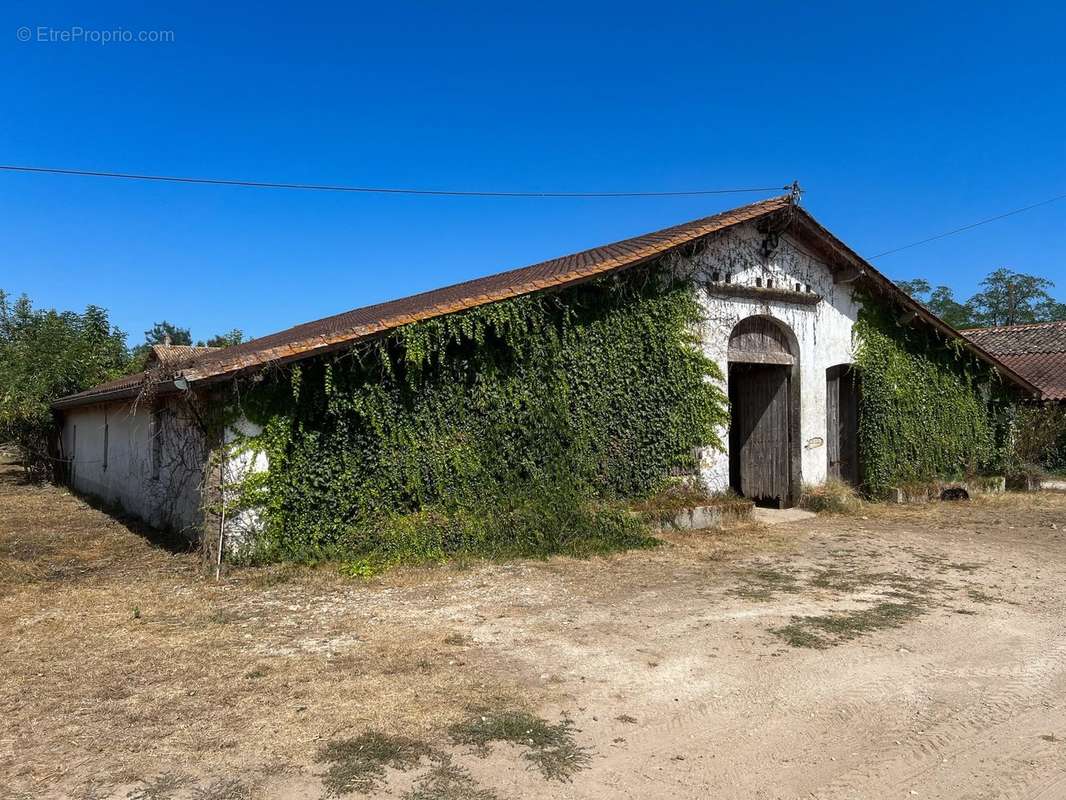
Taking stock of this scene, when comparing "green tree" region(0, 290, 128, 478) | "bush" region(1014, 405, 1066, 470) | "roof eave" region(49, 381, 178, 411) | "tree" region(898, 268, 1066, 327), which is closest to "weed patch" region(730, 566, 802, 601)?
"roof eave" region(49, 381, 178, 411)

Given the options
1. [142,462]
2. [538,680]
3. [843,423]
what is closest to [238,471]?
[538,680]

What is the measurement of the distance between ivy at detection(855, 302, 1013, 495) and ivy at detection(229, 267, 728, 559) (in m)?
4.72

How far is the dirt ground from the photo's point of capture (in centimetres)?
368

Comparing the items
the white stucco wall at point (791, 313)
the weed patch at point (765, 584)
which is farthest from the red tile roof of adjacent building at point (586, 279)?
the weed patch at point (765, 584)

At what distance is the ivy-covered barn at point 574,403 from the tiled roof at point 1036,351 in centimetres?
568

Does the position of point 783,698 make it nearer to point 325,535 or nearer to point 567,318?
point 325,535

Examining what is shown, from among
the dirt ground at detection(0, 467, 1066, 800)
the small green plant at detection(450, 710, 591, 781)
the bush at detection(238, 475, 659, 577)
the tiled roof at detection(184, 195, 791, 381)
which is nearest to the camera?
the dirt ground at detection(0, 467, 1066, 800)

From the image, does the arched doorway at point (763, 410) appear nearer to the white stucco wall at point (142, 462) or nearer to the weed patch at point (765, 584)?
the weed patch at point (765, 584)

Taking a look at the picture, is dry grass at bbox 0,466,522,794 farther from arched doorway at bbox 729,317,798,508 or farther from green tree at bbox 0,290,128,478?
green tree at bbox 0,290,128,478

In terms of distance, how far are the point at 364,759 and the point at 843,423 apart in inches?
518

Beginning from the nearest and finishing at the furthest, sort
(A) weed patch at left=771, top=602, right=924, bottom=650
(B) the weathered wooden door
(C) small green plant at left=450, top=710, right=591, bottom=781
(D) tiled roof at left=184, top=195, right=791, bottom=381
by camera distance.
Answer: (C) small green plant at left=450, top=710, right=591, bottom=781 < (A) weed patch at left=771, top=602, right=924, bottom=650 < (D) tiled roof at left=184, top=195, right=791, bottom=381 < (B) the weathered wooden door

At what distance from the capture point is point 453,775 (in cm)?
366

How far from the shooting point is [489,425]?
9680 millimetres

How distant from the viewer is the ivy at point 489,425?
852 centimetres
